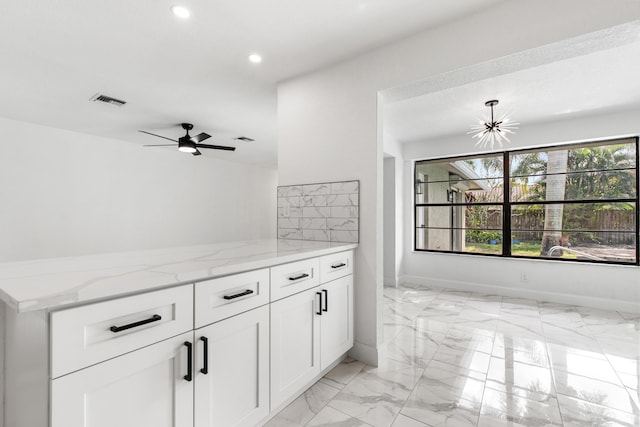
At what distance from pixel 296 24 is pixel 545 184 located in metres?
4.13

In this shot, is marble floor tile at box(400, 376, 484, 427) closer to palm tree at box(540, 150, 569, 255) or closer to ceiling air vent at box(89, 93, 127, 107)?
palm tree at box(540, 150, 569, 255)

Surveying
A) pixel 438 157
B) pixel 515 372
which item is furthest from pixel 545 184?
pixel 515 372

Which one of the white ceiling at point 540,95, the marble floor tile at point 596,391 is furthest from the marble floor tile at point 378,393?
the white ceiling at point 540,95

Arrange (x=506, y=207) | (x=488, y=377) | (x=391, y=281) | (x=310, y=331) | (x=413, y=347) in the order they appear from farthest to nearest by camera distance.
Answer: (x=391, y=281) < (x=506, y=207) < (x=413, y=347) < (x=488, y=377) < (x=310, y=331)

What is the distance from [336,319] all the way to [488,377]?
115cm

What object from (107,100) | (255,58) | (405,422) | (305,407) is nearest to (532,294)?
(405,422)

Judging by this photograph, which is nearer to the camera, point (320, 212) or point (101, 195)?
point (320, 212)

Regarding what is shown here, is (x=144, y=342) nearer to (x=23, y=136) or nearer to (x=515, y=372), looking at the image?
(x=515, y=372)

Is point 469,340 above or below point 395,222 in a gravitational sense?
below

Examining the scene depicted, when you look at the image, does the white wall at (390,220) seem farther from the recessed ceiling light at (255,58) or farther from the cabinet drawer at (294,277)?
the cabinet drawer at (294,277)

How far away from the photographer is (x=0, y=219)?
383 centimetres

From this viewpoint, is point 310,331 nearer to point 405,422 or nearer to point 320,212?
point 405,422

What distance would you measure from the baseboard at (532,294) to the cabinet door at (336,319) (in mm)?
3054

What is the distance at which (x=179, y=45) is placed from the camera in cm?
231
